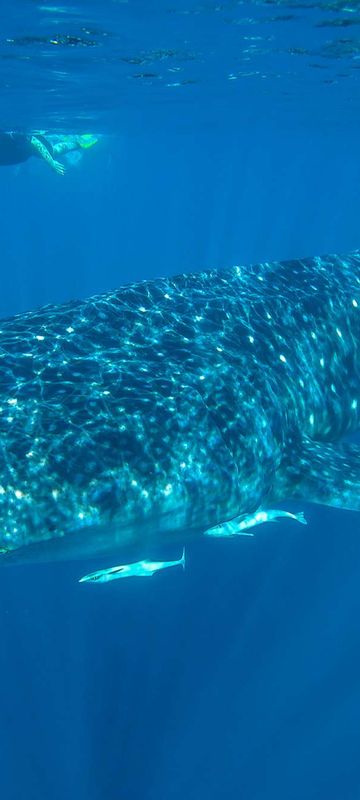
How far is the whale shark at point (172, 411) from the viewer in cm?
564

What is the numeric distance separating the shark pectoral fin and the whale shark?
0.05 feet

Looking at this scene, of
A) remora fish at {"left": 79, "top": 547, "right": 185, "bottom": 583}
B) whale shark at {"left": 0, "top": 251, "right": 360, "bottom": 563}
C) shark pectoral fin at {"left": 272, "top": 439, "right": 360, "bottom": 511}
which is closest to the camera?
whale shark at {"left": 0, "top": 251, "right": 360, "bottom": 563}

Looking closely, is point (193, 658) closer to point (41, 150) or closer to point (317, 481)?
point (317, 481)

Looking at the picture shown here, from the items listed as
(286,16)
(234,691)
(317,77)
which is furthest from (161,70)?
(234,691)

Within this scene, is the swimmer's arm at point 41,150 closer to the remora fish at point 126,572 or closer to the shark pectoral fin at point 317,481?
the shark pectoral fin at point 317,481

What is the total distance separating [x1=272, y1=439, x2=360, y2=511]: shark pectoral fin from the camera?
735cm

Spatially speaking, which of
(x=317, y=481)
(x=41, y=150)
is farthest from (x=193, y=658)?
(x=41, y=150)

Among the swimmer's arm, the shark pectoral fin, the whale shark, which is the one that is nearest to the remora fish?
the whale shark

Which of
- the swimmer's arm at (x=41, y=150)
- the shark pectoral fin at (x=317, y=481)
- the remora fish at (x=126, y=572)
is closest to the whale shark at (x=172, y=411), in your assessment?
the shark pectoral fin at (x=317, y=481)

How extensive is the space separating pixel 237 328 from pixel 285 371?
0.86 metres

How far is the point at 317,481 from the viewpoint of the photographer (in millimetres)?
7473

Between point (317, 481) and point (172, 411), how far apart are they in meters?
2.12

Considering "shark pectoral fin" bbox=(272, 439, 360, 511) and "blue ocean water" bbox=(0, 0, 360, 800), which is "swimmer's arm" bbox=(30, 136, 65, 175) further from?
"shark pectoral fin" bbox=(272, 439, 360, 511)

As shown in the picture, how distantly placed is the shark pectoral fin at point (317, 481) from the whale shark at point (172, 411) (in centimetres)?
2
